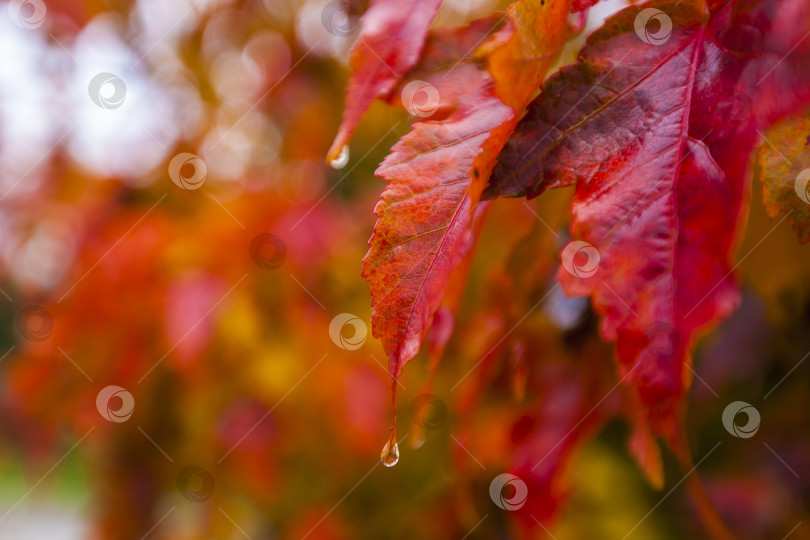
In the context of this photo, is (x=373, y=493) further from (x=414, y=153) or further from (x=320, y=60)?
(x=414, y=153)

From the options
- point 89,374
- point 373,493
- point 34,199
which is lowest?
point 373,493

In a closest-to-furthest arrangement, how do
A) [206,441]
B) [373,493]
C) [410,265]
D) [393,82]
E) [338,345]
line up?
[410,265], [393,82], [338,345], [373,493], [206,441]

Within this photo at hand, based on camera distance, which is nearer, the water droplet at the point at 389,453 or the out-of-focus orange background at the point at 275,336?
the water droplet at the point at 389,453

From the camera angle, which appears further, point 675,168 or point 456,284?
point 456,284

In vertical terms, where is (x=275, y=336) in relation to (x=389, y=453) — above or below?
below

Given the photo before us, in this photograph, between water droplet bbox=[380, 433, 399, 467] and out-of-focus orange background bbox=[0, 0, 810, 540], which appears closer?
water droplet bbox=[380, 433, 399, 467]

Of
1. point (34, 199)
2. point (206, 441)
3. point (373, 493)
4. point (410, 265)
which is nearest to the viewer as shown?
point (410, 265)

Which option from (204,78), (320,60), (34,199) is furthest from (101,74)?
(34,199)

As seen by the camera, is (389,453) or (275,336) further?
(275,336)
